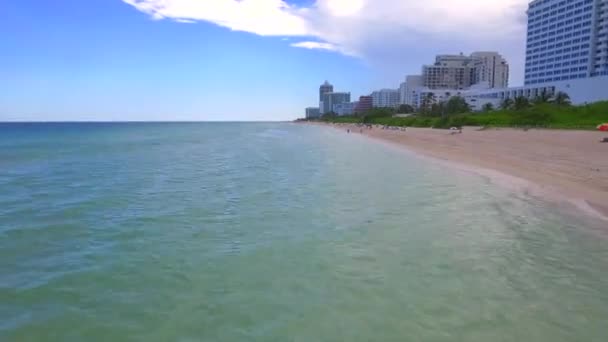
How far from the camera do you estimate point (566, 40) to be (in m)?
129

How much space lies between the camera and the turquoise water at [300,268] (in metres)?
5.62

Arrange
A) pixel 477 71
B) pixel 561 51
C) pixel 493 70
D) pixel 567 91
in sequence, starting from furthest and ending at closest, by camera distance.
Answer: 1. pixel 477 71
2. pixel 493 70
3. pixel 561 51
4. pixel 567 91

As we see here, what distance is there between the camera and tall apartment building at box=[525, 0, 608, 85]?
11523cm

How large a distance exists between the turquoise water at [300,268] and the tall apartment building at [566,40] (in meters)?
124

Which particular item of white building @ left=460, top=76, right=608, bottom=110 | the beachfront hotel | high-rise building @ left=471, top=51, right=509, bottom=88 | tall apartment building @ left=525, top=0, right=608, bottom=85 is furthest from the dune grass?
high-rise building @ left=471, top=51, right=509, bottom=88

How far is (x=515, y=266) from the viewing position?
25.9ft

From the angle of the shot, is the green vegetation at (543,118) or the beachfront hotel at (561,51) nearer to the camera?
the green vegetation at (543,118)

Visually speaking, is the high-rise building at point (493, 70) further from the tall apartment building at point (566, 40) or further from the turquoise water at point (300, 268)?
the turquoise water at point (300, 268)

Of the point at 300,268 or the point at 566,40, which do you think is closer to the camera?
the point at 300,268

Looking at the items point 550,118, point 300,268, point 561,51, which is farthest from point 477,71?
point 300,268

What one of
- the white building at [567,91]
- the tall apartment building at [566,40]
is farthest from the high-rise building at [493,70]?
the white building at [567,91]

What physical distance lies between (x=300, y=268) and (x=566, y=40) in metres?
151

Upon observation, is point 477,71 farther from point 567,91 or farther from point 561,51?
point 567,91

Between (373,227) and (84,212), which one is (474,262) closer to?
(373,227)
